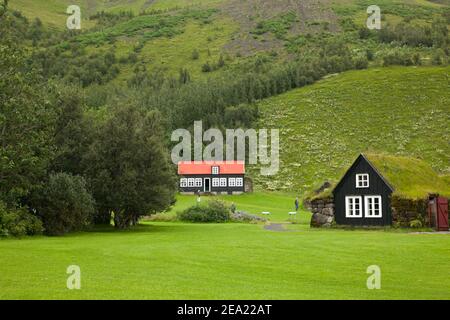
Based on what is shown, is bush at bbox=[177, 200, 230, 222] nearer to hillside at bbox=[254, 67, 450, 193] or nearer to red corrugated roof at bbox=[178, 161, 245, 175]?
red corrugated roof at bbox=[178, 161, 245, 175]

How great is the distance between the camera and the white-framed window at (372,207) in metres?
47.1

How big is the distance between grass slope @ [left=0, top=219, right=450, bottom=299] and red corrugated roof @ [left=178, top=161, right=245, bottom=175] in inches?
2804

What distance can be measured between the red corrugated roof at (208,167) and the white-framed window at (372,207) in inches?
2147

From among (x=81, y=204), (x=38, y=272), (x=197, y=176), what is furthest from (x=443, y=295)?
(x=197, y=176)

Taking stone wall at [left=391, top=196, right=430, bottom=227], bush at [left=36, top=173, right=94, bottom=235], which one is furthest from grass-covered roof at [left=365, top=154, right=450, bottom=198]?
bush at [left=36, top=173, right=94, bottom=235]

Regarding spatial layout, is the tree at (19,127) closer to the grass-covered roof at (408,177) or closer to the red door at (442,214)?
the grass-covered roof at (408,177)

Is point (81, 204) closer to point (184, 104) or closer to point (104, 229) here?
point (104, 229)

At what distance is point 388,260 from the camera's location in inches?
944

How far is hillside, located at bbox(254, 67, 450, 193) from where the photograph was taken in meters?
111

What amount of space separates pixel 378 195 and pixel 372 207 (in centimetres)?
118

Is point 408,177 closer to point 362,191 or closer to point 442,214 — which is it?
point 362,191

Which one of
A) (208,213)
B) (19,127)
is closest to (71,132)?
(19,127)
